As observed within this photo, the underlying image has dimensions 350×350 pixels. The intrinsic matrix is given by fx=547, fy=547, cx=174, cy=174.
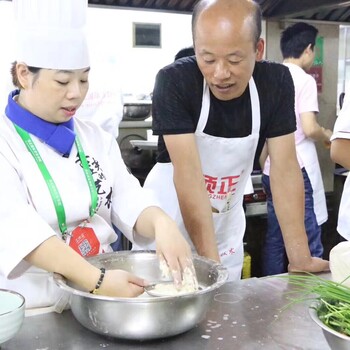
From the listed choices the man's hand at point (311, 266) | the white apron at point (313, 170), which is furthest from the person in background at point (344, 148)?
the white apron at point (313, 170)

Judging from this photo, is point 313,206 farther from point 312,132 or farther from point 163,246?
point 163,246

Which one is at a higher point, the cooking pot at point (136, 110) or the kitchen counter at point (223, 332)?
the cooking pot at point (136, 110)

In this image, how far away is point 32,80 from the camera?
139 cm

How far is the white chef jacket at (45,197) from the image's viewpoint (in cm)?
125

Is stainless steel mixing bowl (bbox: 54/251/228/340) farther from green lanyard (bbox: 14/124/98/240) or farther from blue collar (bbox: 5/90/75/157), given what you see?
blue collar (bbox: 5/90/75/157)

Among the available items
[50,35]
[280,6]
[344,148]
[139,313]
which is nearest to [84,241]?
[139,313]

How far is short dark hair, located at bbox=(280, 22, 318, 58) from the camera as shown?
3.42 meters

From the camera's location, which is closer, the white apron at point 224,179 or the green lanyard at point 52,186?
the green lanyard at point 52,186

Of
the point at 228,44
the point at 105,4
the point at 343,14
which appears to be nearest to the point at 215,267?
the point at 228,44

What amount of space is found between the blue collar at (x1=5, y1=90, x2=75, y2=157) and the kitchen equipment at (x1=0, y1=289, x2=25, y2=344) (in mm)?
431

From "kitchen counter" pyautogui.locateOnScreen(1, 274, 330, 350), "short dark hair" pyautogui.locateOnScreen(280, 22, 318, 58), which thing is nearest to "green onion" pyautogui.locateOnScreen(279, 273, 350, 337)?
"kitchen counter" pyautogui.locateOnScreen(1, 274, 330, 350)

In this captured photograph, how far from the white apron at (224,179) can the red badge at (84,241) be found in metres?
0.22

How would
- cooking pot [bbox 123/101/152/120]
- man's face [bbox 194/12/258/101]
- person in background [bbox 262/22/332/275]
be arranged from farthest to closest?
cooking pot [bbox 123/101/152/120] → person in background [bbox 262/22/332/275] → man's face [bbox 194/12/258/101]

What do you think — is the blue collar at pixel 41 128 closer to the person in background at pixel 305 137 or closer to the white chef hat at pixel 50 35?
the white chef hat at pixel 50 35
